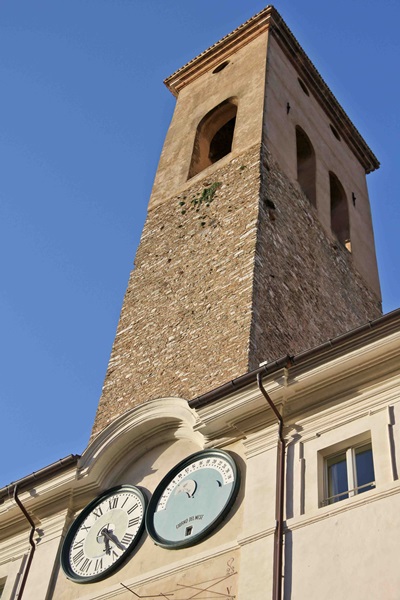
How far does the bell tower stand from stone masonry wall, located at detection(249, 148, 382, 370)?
0.12 ft

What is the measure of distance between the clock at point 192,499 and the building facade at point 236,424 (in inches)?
0.8

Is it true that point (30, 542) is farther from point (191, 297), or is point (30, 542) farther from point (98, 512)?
point (191, 297)

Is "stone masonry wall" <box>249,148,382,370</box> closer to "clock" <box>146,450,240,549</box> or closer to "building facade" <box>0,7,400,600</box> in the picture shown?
"building facade" <box>0,7,400,600</box>

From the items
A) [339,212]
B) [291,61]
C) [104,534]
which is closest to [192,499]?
[104,534]

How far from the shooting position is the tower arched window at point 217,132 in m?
20.2

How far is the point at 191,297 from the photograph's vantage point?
15.3m

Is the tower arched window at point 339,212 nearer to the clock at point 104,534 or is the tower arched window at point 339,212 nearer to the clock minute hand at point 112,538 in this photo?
the clock at point 104,534

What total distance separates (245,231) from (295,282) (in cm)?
115

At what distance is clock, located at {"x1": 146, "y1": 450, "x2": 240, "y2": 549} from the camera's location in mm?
9579

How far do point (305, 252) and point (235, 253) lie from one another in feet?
6.46

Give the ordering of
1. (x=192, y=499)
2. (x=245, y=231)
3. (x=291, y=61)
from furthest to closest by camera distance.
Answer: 1. (x=291, y=61)
2. (x=245, y=231)
3. (x=192, y=499)

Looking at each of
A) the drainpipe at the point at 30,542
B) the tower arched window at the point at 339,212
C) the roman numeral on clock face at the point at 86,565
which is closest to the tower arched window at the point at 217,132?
the tower arched window at the point at 339,212

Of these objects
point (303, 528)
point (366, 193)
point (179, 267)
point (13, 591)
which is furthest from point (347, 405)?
point (366, 193)

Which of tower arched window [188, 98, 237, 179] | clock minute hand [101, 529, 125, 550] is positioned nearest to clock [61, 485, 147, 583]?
clock minute hand [101, 529, 125, 550]
